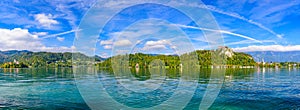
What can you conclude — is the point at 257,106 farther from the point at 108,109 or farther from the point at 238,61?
the point at 238,61

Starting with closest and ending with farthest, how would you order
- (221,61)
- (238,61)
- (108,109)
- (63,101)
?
1. (108,109)
2. (63,101)
3. (221,61)
4. (238,61)

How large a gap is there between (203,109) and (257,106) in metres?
4.41

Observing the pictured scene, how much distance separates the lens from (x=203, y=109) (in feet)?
61.8

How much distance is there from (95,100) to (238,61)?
589 feet

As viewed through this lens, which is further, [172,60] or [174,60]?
[174,60]

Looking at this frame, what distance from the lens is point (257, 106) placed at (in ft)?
66.5

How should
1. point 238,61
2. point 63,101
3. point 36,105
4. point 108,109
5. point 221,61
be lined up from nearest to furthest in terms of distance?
point 108,109 < point 36,105 < point 63,101 < point 221,61 < point 238,61

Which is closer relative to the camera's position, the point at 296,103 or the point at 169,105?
the point at 169,105

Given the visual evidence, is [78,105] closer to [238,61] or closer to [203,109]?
[203,109]

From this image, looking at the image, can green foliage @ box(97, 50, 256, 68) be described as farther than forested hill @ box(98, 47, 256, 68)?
No

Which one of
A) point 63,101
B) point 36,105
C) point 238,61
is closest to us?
point 36,105

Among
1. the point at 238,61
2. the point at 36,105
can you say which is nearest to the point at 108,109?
the point at 36,105

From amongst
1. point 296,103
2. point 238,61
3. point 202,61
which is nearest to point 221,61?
point 202,61

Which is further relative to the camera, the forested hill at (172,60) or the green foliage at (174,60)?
the forested hill at (172,60)
